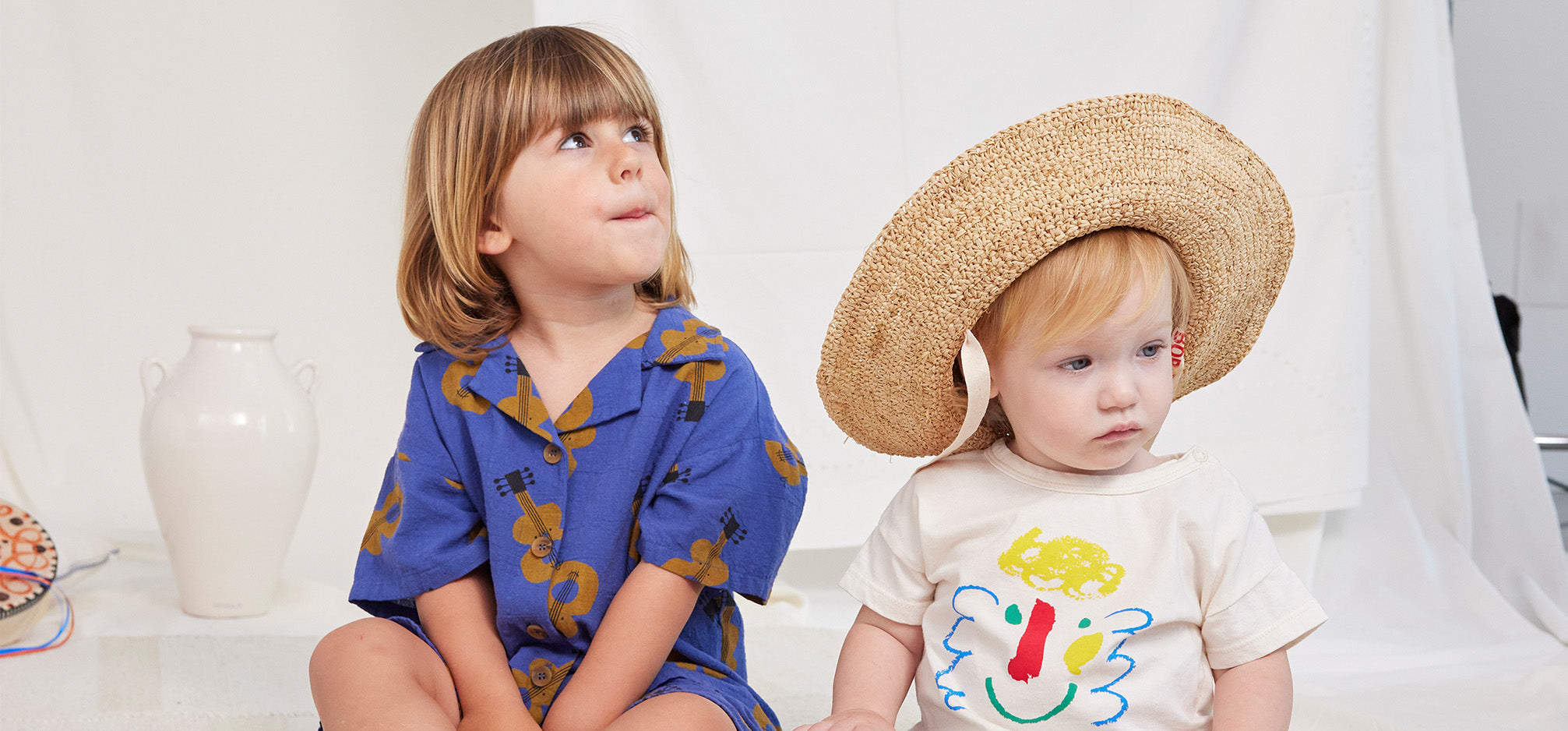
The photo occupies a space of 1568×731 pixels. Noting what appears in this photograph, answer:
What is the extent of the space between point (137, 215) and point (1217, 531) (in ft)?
6.75

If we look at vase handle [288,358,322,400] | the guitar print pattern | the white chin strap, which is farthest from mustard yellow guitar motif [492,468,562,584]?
vase handle [288,358,322,400]

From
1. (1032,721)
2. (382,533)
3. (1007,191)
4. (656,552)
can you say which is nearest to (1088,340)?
(1007,191)

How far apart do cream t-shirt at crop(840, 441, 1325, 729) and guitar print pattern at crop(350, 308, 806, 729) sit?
171 millimetres

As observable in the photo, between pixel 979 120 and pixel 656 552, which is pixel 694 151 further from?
pixel 656 552

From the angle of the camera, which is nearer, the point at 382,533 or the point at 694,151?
the point at 382,533

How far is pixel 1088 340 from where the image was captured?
84 cm

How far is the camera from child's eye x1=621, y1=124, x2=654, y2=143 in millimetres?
1054

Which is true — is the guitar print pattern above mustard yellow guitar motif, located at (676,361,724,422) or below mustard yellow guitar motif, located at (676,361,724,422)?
below

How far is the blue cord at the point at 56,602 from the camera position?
1.58 meters

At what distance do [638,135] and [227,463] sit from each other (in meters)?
1.00

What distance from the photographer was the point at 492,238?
3.49 ft

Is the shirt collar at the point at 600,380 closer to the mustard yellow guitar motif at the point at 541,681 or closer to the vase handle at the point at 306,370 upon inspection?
the mustard yellow guitar motif at the point at 541,681

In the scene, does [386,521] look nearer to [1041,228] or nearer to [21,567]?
[1041,228]

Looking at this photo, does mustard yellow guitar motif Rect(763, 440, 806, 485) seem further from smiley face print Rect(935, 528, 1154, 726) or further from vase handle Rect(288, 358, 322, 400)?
vase handle Rect(288, 358, 322, 400)
